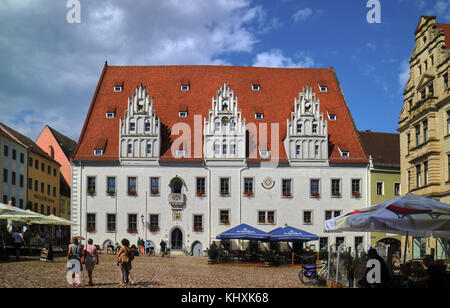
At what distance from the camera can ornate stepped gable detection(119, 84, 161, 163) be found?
47.6 meters

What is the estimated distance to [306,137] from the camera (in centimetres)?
4794

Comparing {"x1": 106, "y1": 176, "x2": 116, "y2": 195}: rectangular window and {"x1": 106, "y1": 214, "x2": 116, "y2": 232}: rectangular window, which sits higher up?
{"x1": 106, "y1": 176, "x2": 116, "y2": 195}: rectangular window

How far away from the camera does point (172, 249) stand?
46.7 metres

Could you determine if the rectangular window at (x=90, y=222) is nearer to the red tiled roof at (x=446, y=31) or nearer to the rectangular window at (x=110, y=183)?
the rectangular window at (x=110, y=183)

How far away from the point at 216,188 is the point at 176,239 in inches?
213

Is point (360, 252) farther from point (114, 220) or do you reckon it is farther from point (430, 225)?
point (114, 220)

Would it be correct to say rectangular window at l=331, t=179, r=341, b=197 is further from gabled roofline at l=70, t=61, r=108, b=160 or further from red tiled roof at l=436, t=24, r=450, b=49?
gabled roofline at l=70, t=61, r=108, b=160

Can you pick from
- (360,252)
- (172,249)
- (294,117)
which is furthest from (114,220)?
(360,252)

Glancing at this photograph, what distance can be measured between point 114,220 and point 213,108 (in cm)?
1261

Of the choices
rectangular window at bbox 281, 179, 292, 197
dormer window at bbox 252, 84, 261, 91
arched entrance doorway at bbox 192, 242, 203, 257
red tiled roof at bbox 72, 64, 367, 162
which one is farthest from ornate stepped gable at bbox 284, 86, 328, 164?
arched entrance doorway at bbox 192, 242, 203, 257

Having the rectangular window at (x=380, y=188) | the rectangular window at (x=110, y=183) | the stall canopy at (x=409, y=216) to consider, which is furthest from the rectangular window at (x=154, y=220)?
the stall canopy at (x=409, y=216)

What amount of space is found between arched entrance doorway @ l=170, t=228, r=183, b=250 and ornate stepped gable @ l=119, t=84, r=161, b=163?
635cm

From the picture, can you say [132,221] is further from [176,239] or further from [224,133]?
[224,133]

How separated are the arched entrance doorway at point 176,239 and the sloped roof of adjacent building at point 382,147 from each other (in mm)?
17454
